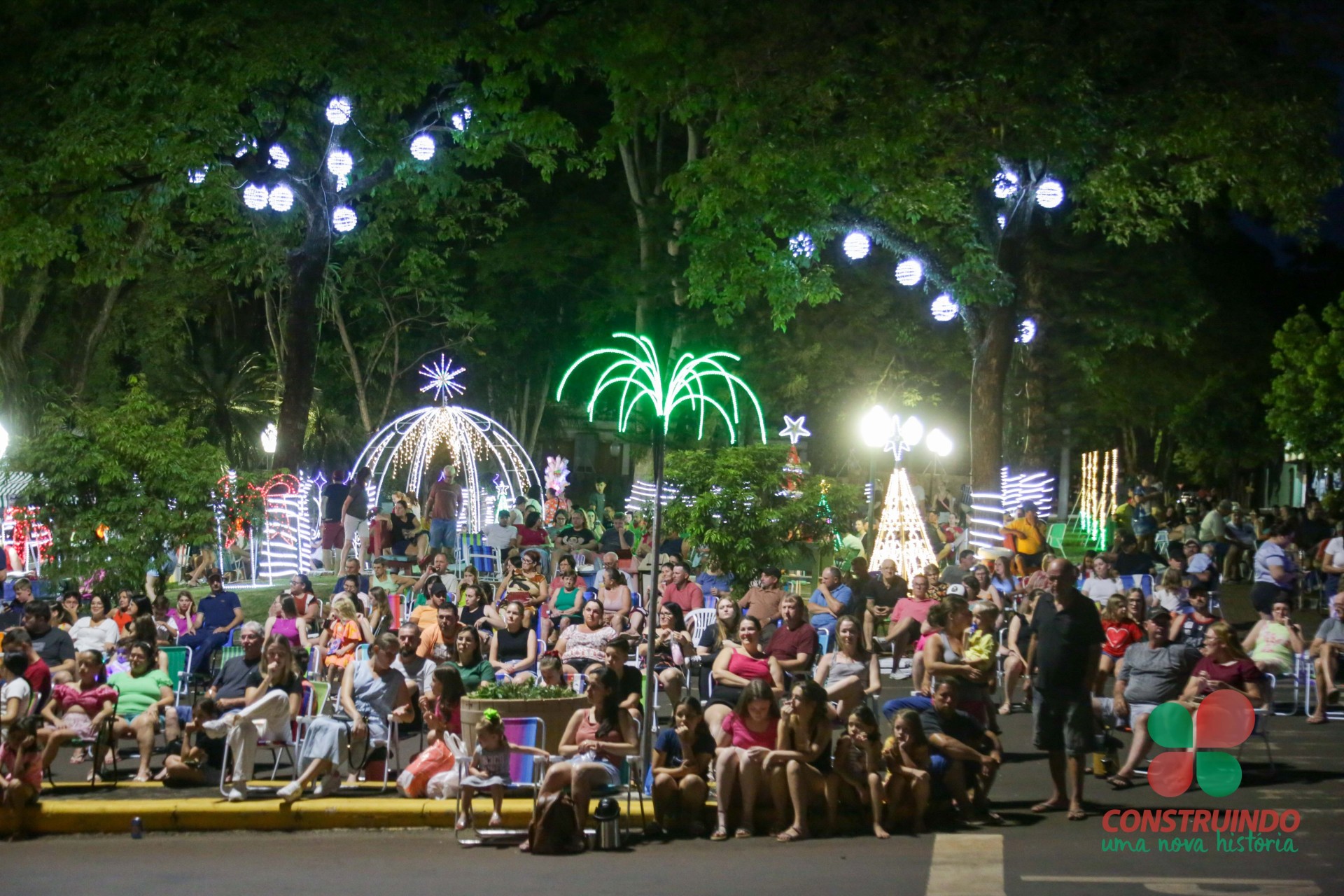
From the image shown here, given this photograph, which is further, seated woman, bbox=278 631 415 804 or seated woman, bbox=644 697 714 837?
seated woman, bbox=278 631 415 804

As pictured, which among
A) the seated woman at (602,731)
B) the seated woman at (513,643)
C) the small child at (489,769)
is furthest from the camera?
the seated woman at (513,643)

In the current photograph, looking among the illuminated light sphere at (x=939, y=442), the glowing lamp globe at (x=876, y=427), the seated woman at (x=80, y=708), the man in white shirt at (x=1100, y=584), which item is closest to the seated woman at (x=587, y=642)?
the seated woman at (x=80, y=708)

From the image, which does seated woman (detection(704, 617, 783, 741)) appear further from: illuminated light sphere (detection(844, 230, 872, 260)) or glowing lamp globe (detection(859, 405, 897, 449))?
illuminated light sphere (detection(844, 230, 872, 260))

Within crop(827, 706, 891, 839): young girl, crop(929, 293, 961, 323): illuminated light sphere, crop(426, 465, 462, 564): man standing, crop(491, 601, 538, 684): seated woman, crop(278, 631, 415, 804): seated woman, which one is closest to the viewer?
crop(827, 706, 891, 839): young girl

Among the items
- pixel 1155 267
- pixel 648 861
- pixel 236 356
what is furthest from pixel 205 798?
pixel 236 356

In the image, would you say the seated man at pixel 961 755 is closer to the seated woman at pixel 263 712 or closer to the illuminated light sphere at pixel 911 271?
the seated woman at pixel 263 712

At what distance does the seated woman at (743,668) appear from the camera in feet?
38.7

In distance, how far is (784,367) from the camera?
130 feet

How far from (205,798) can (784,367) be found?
29.9m

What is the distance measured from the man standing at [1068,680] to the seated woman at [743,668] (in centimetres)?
227

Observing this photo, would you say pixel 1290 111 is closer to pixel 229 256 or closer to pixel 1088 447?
pixel 229 256

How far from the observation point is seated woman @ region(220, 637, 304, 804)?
1085 cm

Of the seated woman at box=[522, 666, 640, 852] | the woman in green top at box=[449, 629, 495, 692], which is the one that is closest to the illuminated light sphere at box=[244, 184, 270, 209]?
the woman in green top at box=[449, 629, 495, 692]

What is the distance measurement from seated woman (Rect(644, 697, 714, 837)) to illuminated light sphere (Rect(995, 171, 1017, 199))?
15553 millimetres
